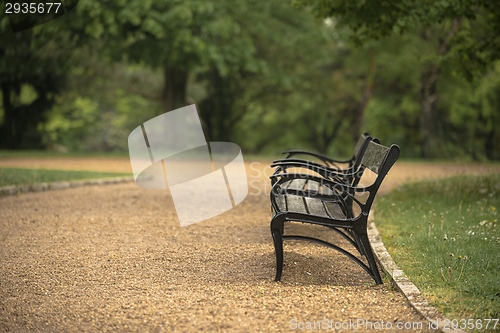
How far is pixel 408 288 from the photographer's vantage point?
4199 mm

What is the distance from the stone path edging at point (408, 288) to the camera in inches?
141

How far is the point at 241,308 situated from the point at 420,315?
3.94ft

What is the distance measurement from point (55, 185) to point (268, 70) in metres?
12.6

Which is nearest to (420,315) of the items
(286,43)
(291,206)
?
(291,206)

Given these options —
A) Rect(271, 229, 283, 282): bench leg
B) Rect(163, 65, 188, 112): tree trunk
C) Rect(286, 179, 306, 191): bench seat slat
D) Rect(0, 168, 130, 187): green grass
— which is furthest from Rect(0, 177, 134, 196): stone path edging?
Rect(163, 65, 188, 112): tree trunk

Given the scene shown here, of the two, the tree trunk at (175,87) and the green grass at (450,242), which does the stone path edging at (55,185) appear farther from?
the tree trunk at (175,87)

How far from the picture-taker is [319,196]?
5738 millimetres

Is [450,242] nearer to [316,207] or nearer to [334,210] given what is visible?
[334,210]

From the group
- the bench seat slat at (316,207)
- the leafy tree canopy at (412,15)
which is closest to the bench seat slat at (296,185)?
the bench seat slat at (316,207)

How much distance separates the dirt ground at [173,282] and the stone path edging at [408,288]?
64 millimetres

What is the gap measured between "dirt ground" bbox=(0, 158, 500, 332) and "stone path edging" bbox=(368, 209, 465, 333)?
0.21ft

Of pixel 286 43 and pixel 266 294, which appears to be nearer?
pixel 266 294

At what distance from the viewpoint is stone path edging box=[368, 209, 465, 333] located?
357cm

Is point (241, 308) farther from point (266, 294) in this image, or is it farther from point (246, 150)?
point (246, 150)
